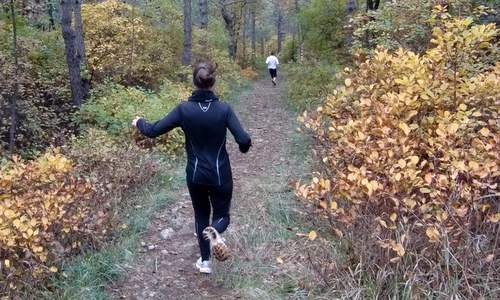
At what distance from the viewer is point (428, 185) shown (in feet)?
11.9

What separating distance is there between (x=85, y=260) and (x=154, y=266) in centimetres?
68

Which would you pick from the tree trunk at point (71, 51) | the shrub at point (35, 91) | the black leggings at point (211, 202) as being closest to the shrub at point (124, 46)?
the shrub at point (35, 91)

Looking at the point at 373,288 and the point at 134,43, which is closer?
the point at 373,288

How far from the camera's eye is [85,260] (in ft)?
15.0

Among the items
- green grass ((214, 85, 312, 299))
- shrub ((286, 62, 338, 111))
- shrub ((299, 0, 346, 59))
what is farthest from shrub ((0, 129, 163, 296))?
shrub ((299, 0, 346, 59))

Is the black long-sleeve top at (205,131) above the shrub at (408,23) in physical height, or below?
below

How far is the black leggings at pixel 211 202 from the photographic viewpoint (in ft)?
14.1

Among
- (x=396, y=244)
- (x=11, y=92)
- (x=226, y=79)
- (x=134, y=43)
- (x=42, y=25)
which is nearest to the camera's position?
(x=396, y=244)

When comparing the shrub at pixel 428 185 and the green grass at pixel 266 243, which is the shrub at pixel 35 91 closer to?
the green grass at pixel 266 243

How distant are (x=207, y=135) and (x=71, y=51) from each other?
696 centimetres

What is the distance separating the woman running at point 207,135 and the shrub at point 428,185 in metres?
0.74

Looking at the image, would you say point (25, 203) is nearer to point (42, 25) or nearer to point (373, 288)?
point (373, 288)

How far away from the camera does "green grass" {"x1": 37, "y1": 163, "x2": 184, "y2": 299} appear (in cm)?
413

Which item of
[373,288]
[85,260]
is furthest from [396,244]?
→ [85,260]
